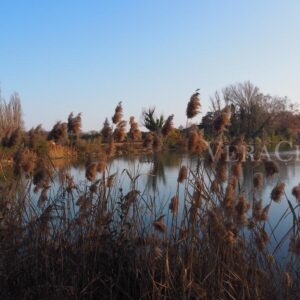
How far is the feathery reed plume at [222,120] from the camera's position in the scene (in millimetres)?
2551

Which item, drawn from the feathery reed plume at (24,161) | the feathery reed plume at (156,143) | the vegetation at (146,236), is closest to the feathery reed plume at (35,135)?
the vegetation at (146,236)

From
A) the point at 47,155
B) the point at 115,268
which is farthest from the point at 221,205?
the point at 47,155

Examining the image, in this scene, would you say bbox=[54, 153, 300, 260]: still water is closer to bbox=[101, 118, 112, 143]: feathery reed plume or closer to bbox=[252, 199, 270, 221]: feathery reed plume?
bbox=[252, 199, 270, 221]: feathery reed plume

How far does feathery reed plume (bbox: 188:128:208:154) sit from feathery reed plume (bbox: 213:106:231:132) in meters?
0.11

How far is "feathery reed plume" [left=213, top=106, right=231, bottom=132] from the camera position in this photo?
255 centimetres

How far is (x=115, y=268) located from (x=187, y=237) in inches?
21.9

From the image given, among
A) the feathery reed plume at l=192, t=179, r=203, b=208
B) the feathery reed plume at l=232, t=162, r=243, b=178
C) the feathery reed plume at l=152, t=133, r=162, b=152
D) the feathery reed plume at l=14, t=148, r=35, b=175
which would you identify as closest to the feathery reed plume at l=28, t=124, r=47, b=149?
the feathery reed plume at l=14, t=148, r=35, b=175

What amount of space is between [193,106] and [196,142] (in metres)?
0.27

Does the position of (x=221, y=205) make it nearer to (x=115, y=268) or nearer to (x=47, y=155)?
(x=115, y=268)

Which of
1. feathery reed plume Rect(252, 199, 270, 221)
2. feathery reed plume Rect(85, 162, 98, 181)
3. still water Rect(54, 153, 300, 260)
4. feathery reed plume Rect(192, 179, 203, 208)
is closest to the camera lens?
feathery reed plume Rect(192, 179, 203, 208)

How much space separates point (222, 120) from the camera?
2562mm

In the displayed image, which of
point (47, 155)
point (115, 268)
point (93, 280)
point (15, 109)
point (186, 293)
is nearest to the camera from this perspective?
point (186, 293)

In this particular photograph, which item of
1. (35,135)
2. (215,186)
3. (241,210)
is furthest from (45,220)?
(241,210)

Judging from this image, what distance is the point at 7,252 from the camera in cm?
292
